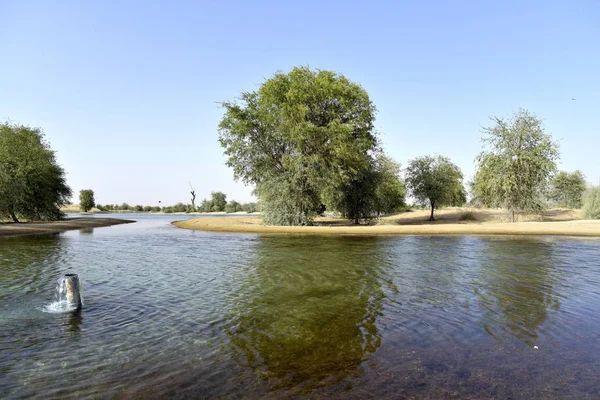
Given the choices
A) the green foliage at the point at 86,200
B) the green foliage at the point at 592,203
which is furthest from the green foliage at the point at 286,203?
the green foliage at the point at 86,200

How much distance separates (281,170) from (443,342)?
31.4 m

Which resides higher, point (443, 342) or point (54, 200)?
point (54, 200)

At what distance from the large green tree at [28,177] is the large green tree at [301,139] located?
2189cm

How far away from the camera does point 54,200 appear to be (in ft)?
136

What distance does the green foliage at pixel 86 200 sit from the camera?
100062mm

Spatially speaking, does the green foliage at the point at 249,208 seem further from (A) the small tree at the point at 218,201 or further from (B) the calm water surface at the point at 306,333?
(B) the calm water surface at the point at 306,333

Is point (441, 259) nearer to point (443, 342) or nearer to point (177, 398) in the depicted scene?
point (443, 342)

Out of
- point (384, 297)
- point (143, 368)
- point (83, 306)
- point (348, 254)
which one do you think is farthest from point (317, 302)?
point (348, 254)

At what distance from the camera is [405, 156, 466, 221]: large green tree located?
43188mm

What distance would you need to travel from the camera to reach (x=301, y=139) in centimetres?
3092

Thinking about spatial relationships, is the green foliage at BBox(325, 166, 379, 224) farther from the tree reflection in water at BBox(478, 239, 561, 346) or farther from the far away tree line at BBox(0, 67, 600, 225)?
the tree reflection in water at BBox(478, 239, 561, 346)

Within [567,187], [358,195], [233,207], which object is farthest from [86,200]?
[567,187]

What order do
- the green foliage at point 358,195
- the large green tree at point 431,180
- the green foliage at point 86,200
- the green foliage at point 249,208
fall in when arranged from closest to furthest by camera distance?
1. the green foliage at point 358,195
2. the large green tree at point 431,180
3. the green foliage at point 249,208
4. the green foliage at point 86,200

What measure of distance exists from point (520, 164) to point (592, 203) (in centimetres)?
1066
